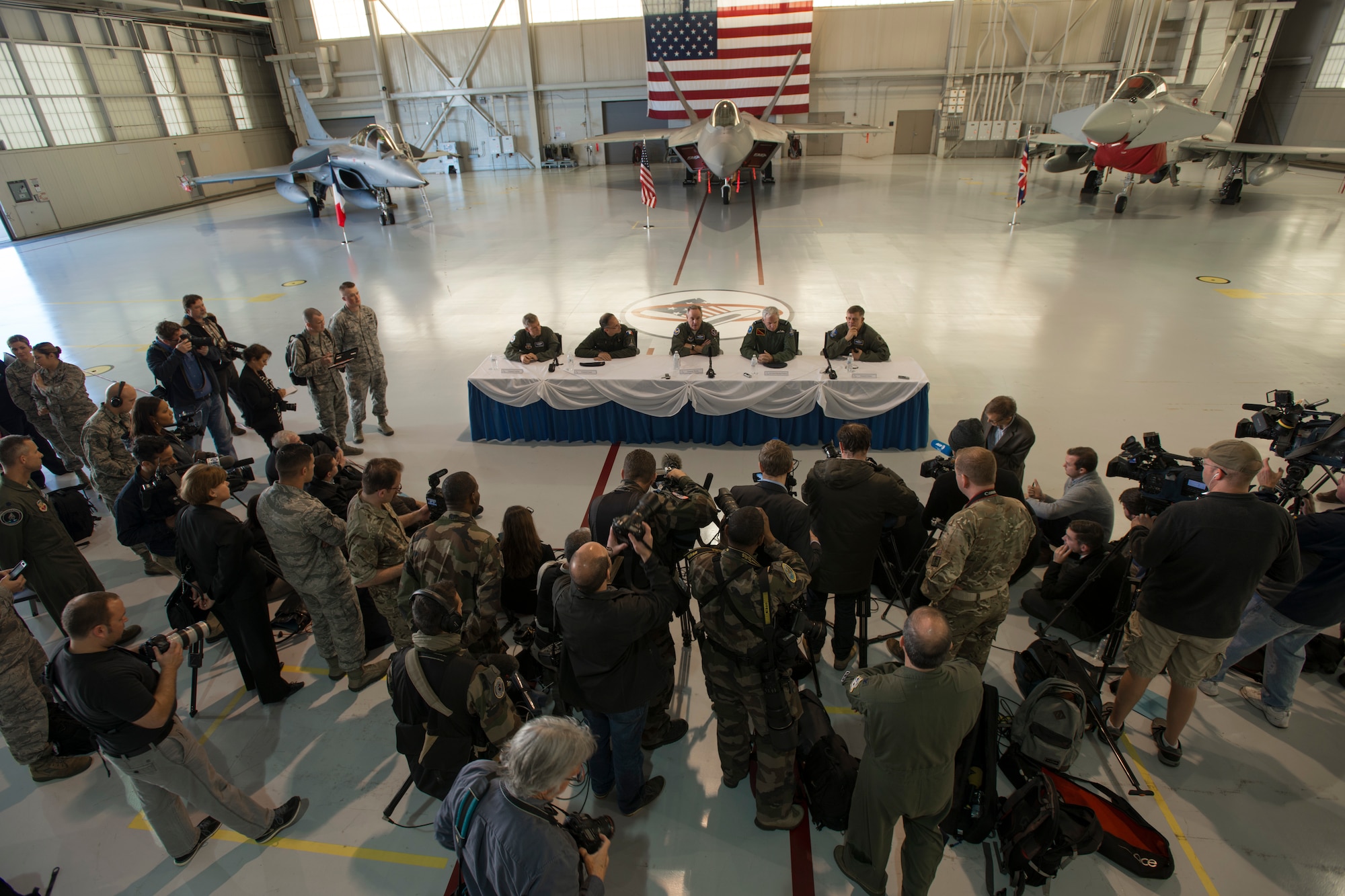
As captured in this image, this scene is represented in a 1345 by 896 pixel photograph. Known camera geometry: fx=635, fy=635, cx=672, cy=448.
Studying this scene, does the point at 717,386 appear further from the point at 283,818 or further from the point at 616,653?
the point at 283,818

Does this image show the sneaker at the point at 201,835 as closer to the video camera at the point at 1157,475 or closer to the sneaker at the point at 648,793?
the sneaker at the point at 648,793

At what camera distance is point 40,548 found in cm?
431

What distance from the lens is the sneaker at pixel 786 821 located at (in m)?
3.42

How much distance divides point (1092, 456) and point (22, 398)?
1010 centimetres

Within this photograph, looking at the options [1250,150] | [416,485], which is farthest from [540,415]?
[1250,150]

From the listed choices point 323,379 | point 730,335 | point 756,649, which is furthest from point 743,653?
point 730,335

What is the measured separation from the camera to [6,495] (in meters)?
4.16

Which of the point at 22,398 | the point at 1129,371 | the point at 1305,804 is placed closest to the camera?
the point at 1305,804

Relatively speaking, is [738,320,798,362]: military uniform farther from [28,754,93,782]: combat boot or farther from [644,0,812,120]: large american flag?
[644,0,812,120]: large american flag

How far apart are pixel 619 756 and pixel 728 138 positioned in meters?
18.9

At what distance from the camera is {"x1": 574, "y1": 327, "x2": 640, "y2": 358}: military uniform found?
795 centimetres

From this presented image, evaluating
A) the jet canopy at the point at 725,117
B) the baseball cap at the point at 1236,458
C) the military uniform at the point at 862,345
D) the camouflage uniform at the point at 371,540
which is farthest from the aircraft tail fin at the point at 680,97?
the baseball cap at the point at 1236,458

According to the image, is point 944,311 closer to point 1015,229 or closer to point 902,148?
point 1015,229

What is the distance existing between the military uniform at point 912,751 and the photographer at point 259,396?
6475 millimetres
